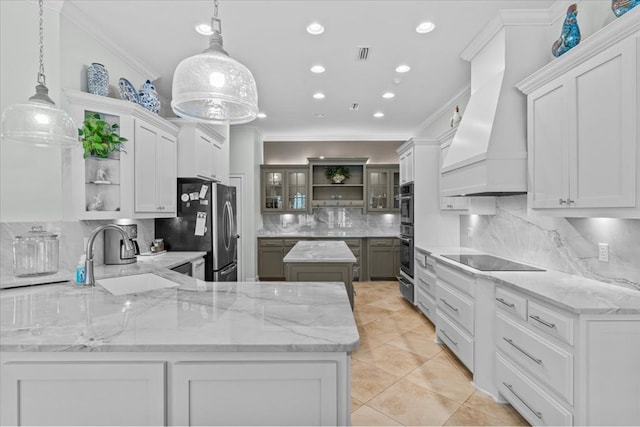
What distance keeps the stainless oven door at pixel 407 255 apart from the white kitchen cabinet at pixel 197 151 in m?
2.95

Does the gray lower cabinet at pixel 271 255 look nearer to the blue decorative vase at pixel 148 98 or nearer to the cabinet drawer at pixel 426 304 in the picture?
the cabinet drawer at pixel 426 304

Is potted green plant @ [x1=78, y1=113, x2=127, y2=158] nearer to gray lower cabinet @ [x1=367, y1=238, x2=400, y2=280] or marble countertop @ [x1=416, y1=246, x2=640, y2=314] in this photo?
marble countertop @ [x1=416, y1=246, x2=640, y2=314]

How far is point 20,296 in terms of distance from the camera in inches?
68.4

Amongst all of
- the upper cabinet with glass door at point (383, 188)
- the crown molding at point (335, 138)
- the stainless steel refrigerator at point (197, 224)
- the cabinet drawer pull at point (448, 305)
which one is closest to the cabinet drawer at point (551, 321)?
the cabinet drawer pull at point (448, 305)

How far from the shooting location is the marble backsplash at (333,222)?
267 inches

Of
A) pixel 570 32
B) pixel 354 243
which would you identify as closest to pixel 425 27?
pixel 570 32

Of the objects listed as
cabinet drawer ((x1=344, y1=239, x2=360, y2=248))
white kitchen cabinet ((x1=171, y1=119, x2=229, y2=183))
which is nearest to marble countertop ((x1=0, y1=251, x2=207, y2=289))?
white kitchen cabinet ((x1=171, y1=119, x2=229, y2=183))

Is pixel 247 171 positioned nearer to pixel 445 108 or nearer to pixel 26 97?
pixel 445 108

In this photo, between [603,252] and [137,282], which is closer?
[603,252]

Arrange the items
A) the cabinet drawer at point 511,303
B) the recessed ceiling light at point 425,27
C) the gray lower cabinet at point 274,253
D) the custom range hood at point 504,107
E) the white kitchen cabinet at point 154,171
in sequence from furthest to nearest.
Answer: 1. the gray lower cabinet at point 274,253
2. the white kitchen cabinet at point 154,171
3. the recessed ceiling light at point 425,27
4. the custom range hood at point 504,107
5. the cabinet drawer at point 511,303

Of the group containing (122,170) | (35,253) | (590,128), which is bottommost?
(35,253)

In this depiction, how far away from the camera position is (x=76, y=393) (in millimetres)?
1115

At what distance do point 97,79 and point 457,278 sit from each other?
11.9ft

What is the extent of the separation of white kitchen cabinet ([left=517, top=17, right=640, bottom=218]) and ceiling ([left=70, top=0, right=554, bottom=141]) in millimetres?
971
